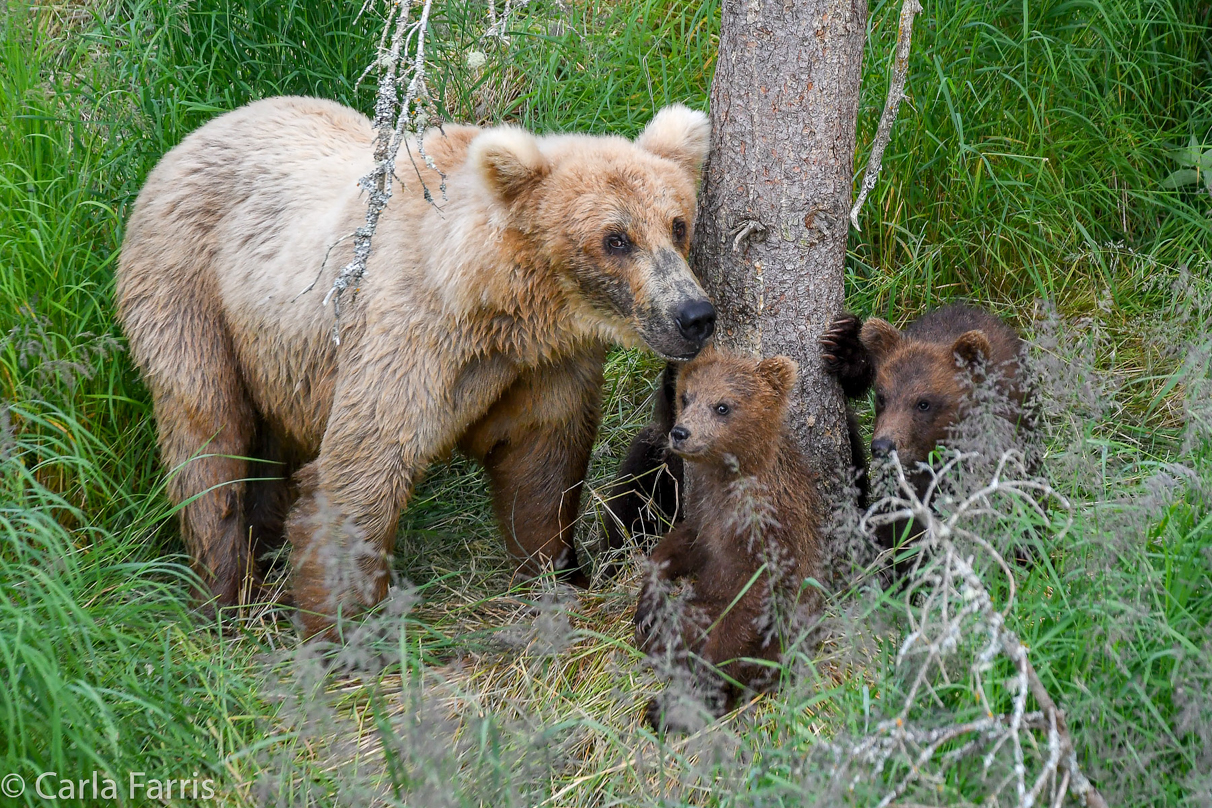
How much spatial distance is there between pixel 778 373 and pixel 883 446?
0.46 m

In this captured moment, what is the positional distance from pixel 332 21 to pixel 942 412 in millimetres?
3540


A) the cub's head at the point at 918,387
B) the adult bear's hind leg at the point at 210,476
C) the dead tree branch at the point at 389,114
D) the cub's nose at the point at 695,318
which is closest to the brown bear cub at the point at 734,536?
the cub's nose at the point at 695,318

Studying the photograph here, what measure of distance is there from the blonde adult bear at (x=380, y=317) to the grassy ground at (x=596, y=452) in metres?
0.31

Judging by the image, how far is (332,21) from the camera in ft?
18.1

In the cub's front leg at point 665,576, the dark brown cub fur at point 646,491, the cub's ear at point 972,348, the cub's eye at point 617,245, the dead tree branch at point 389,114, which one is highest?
the dead tree branch at point 389,114

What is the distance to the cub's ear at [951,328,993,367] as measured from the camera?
4012 millimetres

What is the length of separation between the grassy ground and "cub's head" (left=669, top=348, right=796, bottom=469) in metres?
0.65

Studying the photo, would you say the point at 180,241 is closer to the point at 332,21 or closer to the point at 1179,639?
the point at 332,21

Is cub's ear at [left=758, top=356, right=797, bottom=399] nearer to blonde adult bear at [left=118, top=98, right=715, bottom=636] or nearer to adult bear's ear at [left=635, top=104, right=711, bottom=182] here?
blonde adult bear at [left=118, top=98, right=715, bottom=636]

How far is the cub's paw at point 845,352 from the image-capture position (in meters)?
4.38

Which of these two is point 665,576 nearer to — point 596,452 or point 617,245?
point 617,245

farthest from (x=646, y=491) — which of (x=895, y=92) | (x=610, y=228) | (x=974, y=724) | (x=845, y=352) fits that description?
(x=974, y=724)

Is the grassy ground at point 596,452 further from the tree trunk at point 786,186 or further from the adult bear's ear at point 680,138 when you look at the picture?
the adult bear's ear at point 680,138

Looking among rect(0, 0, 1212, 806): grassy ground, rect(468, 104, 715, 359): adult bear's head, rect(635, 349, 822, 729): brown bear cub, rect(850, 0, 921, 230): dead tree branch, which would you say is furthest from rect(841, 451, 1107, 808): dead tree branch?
rect(850, 0, 921, 230): dead tree branch
